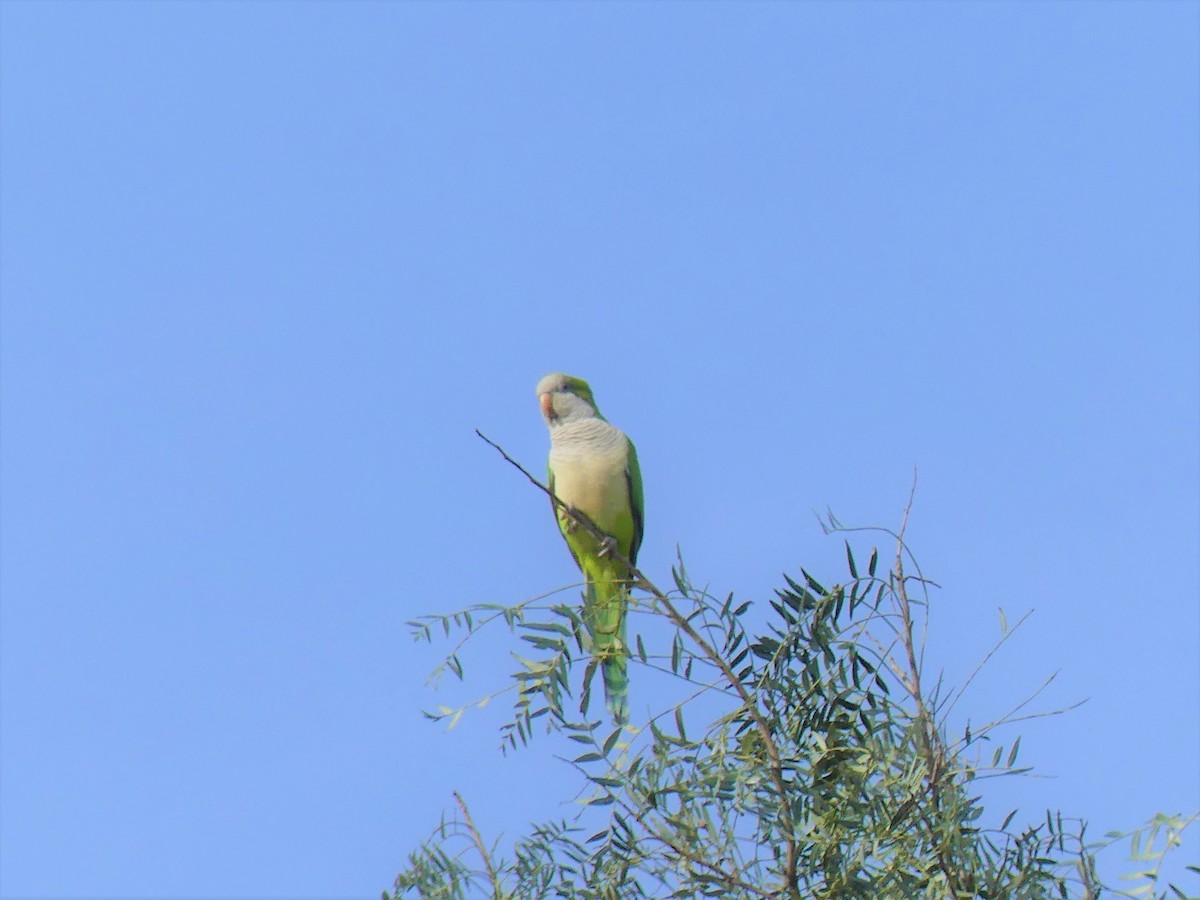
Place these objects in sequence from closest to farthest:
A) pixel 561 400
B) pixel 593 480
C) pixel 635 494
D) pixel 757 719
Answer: pixel 757 719, pixel 593 480, pixel 635 494, pixel 561 400

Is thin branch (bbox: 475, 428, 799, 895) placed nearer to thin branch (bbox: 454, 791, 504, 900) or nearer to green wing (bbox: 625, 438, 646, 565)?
thin branch (bbox: 454, 791, 504, 900)

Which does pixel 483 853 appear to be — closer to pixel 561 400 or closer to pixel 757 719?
pixel 757 719

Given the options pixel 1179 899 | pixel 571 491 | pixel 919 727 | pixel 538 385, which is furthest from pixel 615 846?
pixel 538 385

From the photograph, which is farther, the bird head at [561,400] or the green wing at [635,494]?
the bird head at [561,400]

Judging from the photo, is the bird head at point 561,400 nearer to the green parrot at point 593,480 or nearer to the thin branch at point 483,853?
the green parrot at point 593,480

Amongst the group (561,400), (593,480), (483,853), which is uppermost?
(561,400)

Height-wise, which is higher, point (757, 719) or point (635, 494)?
point (635, 494)

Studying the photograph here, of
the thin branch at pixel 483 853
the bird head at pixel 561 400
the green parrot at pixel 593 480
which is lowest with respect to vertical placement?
the thin branch at pixel 483 853

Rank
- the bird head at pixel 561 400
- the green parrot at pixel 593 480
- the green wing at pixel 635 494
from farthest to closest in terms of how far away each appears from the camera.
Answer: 1. the bird head at pixel 561 400
2. the green wing at pixel 635 494
3. the green parrot at pixel 593 480

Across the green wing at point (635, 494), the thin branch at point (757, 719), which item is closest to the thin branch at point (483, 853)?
the thin branch at point (757, 719)

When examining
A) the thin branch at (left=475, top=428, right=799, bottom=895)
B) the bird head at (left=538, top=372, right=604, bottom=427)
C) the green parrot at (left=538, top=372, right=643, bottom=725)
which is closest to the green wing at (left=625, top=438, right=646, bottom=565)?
the green parrot at (left=538, top=372, right=643, bottom=725)

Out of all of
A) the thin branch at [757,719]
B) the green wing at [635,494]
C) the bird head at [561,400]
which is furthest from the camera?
the bird head at [561,400]

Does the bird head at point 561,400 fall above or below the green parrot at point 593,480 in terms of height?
above

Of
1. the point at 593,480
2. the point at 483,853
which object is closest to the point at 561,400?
the point at 593,480
